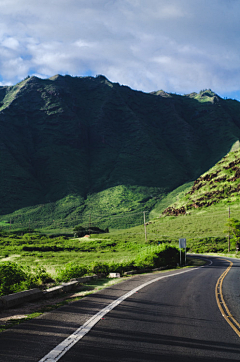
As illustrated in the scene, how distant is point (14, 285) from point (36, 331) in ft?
17.5

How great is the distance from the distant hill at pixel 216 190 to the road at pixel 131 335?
463ft

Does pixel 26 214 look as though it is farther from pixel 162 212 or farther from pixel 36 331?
pixel 36 331

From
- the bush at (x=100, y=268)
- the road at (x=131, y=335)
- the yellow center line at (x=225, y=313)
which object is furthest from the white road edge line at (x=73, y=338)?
the bush at (x=100, y=268)

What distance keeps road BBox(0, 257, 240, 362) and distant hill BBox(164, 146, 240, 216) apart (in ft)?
463

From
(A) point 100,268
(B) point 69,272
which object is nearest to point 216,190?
(A) point 100,268

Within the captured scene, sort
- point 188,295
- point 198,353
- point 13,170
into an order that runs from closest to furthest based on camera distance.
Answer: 1. point 198,353
2. point 188,295
3. point 13,170

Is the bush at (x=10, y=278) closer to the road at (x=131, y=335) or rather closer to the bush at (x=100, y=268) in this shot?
the road at (x=131, y=335)

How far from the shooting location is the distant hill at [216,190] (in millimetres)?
152925

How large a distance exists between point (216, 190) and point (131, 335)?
16474 cm

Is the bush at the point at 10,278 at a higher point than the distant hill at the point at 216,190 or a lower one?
lower

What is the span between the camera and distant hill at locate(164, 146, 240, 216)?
502 feet

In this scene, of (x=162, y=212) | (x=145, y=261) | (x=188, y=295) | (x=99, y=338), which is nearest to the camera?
(x=99, y=338)

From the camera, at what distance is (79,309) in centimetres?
898

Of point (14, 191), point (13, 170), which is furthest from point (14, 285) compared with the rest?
point (13, 170)
